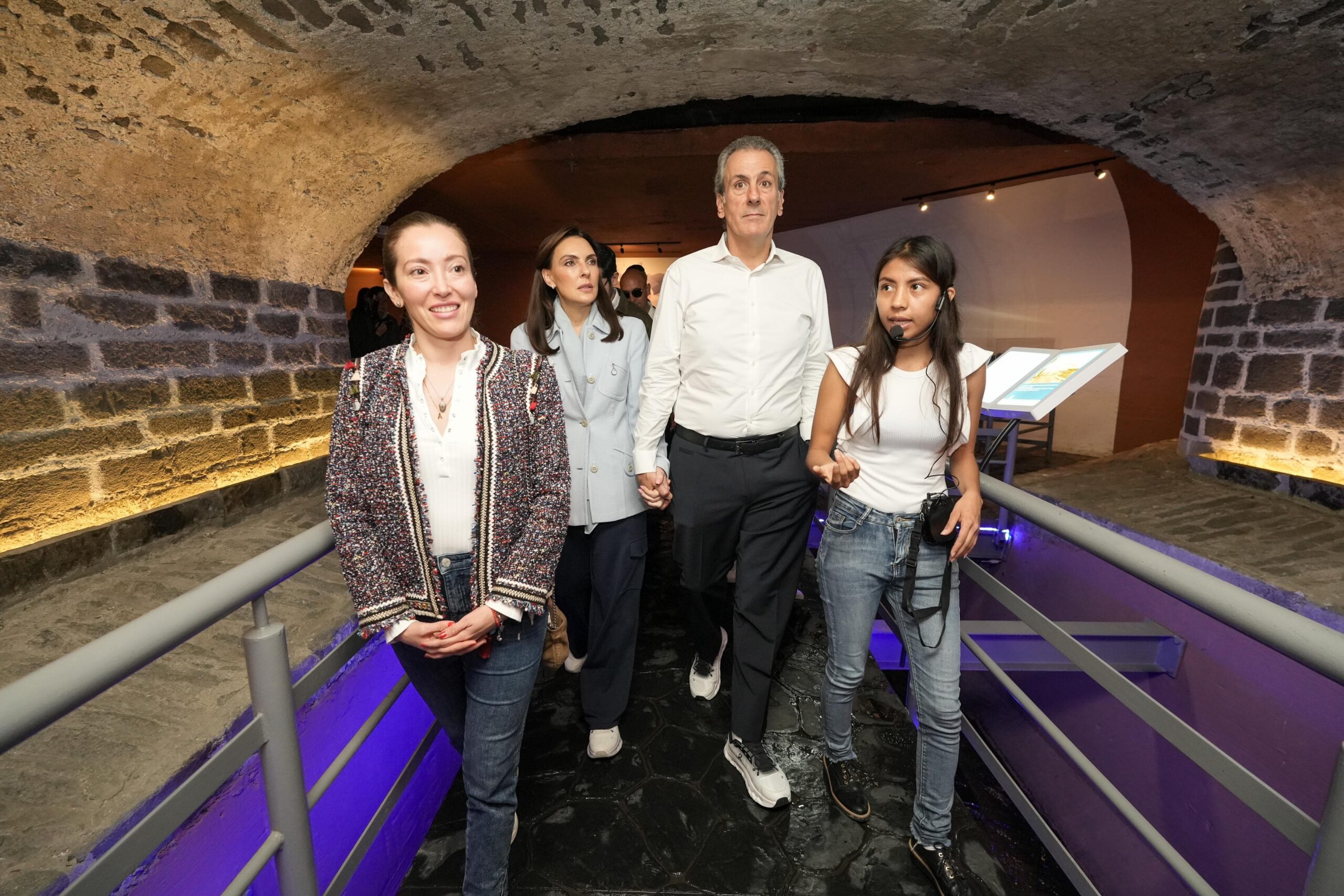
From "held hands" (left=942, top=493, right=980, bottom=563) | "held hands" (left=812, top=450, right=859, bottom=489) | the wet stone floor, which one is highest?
"held hands" (left=812, top=450, right=859, bottom=489)

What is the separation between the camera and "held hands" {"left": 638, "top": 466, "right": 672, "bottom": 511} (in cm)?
201

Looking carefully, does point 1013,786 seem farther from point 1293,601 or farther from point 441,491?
point 441,491

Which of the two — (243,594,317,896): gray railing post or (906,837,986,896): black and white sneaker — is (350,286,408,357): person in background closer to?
(243,594,317,896): gray railing post

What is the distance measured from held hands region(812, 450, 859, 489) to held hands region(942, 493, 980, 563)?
286mm

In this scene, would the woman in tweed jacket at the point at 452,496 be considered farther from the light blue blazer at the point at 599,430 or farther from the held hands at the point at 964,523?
the held hands at the point at 964,523

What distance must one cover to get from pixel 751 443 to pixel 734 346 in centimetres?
33

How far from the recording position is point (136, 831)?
82cm

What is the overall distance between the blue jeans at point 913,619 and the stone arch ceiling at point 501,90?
2383 millimetres

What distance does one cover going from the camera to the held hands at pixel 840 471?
1589mm

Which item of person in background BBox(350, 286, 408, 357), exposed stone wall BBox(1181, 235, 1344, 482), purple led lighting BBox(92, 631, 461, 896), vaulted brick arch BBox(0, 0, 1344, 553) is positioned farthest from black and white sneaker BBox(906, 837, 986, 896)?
person in background BBox(350, 286, 408, 357)

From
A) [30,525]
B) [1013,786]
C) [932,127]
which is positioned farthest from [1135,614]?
[30,525]

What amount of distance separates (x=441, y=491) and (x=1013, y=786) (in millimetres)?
1930

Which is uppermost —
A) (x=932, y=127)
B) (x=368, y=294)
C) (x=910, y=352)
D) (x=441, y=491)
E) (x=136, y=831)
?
(x=932, y=127)

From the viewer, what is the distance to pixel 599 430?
2.12m
